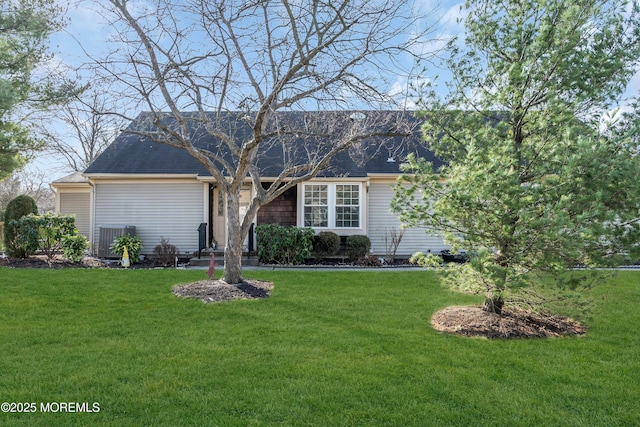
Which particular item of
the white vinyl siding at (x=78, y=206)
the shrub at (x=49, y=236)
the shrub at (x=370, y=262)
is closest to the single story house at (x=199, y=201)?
the shrub at (x=370, y=262)

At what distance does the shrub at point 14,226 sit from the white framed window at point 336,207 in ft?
26.5

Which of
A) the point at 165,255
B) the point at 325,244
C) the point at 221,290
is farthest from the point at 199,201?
the point at 221,290

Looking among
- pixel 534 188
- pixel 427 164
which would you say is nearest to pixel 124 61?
pixel 427 164

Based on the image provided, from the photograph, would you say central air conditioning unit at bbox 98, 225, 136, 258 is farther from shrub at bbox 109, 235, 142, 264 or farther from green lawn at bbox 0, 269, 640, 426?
green lawn at bbox 0, 269, 640, 426

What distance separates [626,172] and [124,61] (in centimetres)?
758

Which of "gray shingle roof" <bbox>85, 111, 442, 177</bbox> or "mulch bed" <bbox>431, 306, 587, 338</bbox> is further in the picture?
"gray shingle roof" <bbox>85, 111, 442, 177</bbox>

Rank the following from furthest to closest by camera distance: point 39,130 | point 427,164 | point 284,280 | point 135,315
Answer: point 39,130, point 284,280, point 135,315, point 427,164

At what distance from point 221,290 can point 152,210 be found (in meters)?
6.81

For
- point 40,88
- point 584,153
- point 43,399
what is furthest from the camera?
point 40,88

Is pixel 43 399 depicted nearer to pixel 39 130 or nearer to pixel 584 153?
pixel 584 153

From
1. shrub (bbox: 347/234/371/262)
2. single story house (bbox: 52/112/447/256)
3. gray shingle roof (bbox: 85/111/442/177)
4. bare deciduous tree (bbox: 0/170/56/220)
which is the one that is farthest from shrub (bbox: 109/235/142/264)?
bare deciduous tree (bbox: 0/170/56/220)

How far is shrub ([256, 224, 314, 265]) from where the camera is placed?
35.9ft

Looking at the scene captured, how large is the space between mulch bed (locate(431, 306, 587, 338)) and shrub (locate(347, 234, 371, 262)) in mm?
5872

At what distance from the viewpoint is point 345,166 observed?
42.0ft
